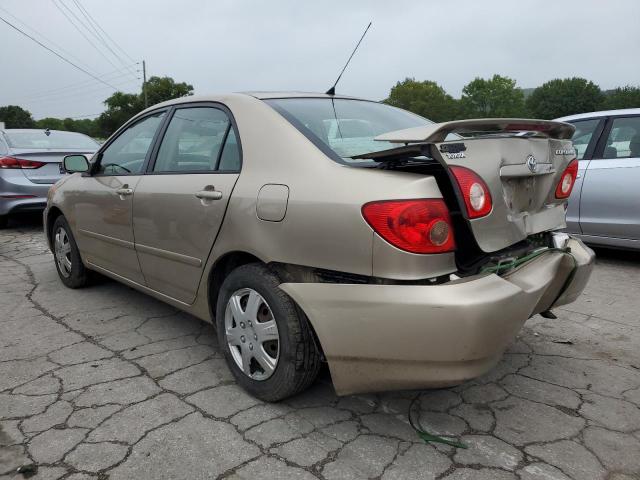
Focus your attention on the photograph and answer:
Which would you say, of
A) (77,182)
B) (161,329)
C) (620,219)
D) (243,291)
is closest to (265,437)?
(243,291)

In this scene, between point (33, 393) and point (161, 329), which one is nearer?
point (33, 393)

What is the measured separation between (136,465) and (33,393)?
3.12 ft

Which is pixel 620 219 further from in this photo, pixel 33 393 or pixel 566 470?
pixel 33 393

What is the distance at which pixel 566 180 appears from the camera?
9.03ft

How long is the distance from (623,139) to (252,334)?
426 cm

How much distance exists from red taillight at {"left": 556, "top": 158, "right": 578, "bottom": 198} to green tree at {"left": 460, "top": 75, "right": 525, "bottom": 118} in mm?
85937

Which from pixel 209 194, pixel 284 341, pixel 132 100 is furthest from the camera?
pixel 132 100

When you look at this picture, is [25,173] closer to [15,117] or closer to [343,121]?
[343,121]

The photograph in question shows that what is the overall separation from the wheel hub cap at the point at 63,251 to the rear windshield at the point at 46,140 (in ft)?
12.2

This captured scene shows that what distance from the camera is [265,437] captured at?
226cm

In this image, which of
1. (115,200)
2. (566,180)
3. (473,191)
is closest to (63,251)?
(115,200)

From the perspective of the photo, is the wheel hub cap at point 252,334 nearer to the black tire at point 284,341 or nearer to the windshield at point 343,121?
the black tire at point 284,341

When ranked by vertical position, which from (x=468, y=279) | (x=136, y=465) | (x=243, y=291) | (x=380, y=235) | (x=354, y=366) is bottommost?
(x=136, y=465)

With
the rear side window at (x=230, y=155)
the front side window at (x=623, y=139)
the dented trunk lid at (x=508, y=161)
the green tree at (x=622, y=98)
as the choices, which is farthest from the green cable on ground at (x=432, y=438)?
the green tree at (x=622, y=98)
